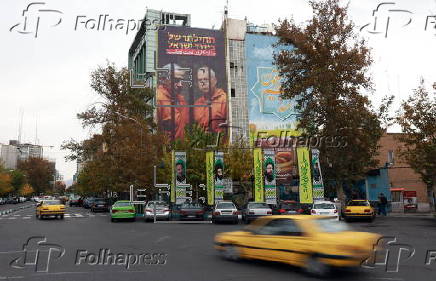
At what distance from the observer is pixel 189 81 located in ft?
225

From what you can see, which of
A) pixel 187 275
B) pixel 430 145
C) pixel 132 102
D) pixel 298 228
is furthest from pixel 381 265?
pixel 132 102

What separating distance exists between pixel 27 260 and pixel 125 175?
2936cm

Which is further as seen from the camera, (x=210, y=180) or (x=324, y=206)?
(x=210, y=180)

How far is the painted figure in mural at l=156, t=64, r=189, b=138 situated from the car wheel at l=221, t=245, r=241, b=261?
5593 centimetres

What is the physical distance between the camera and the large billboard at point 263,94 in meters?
69.8

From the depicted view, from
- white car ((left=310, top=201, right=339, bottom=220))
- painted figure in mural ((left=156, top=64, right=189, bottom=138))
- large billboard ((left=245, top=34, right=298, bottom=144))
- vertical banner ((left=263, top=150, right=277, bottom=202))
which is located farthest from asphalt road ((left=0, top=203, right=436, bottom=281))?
large billboard ((left=245, top=34, right=298, bottom=144))

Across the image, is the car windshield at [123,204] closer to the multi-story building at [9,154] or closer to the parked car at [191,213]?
the parked car at [191,213]

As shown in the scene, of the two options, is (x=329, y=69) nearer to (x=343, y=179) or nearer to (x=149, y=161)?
(x=343, y=179)

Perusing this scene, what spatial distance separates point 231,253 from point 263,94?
60320mm

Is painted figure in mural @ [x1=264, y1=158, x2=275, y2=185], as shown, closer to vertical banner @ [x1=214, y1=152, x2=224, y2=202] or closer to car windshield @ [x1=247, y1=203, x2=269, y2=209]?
vertical banner @ [x1=214, y1=152, x2=224, y2=202]

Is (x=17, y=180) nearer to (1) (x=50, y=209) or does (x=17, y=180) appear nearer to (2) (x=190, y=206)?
(1) (x=50, y=209)

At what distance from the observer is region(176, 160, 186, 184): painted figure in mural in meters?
34.8

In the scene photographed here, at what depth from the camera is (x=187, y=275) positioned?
30.0 ft

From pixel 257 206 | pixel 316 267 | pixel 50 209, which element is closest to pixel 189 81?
pixel 50 209
